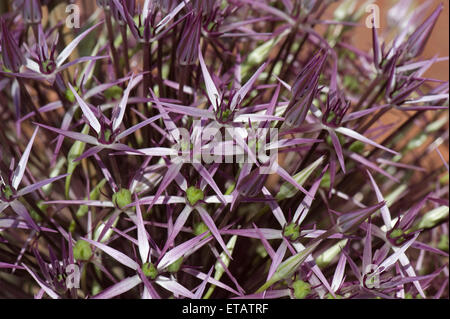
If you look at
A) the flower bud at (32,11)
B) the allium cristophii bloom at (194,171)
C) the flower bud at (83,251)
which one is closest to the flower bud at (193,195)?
the allium cristophii bloom at (194,171)

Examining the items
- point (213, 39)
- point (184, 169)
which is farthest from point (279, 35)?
point (184, 169)

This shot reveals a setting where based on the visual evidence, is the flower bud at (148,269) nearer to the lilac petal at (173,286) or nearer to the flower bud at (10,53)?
the lilac petal at (173,286)

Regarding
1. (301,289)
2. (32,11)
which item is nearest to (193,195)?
(301,289)

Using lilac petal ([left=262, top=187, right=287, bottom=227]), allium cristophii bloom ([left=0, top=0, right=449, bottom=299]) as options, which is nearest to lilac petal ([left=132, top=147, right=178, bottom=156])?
allium cristophii bloom ([left=0, top=0, right=449, bottom=299])

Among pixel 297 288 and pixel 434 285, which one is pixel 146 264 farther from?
pixel 434 285

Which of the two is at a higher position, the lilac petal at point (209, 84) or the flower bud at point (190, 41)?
the flower bud at point (190, 41)

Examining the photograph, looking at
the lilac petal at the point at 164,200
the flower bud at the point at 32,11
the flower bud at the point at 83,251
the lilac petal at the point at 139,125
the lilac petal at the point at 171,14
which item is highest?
the flower bud at the point at 32,11
